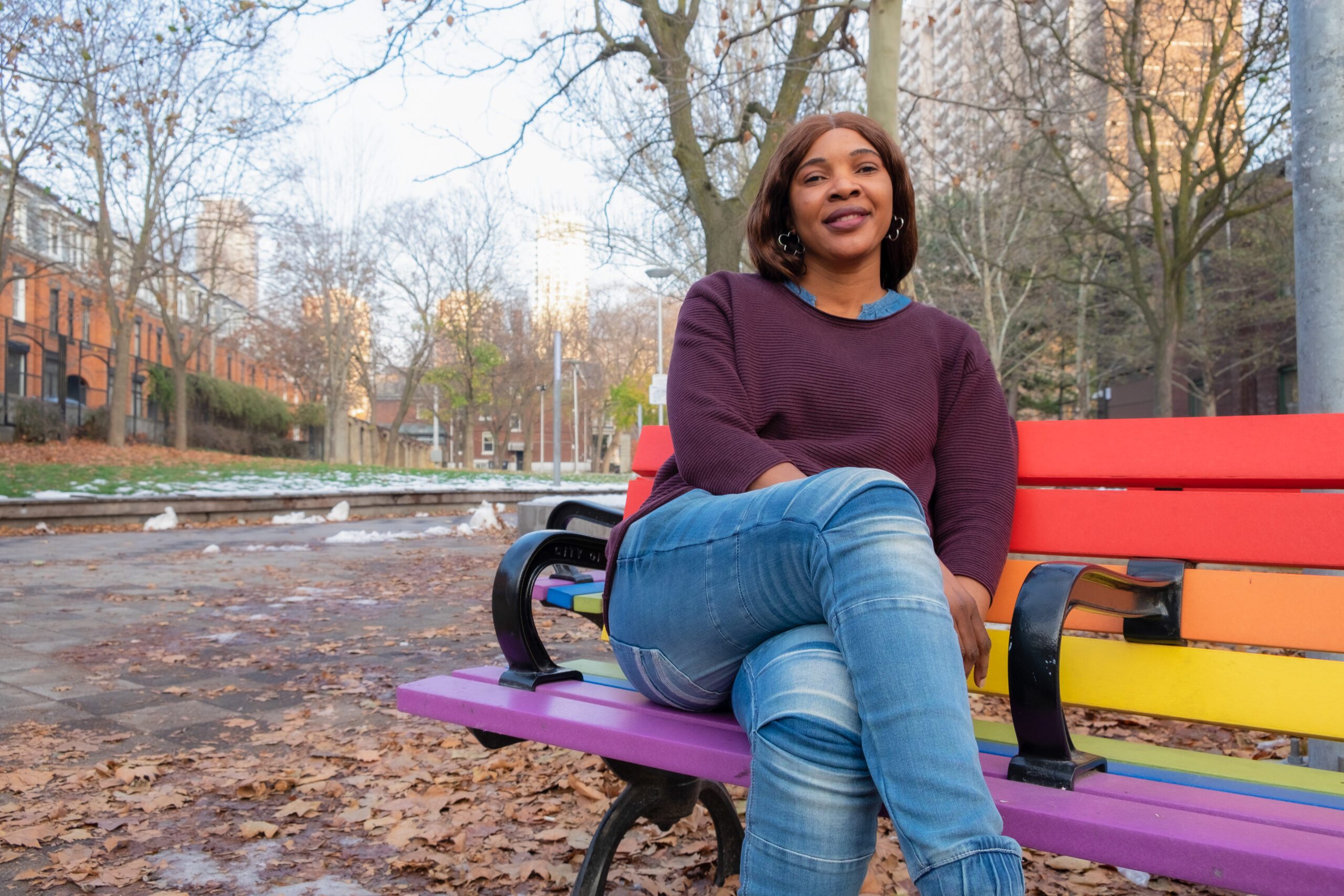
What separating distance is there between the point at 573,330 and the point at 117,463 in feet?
84.4

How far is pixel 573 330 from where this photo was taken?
150 ft

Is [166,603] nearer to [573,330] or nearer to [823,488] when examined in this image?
[823,488]

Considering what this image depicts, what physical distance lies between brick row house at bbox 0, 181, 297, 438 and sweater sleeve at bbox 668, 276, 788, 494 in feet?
75.4

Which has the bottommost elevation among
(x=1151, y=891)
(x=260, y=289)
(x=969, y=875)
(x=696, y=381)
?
(x=1151, y=891)

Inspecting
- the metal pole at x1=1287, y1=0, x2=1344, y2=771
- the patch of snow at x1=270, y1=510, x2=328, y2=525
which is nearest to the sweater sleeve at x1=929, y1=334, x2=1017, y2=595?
the metal pole at x1=1287, y1=0, x2=1344, y2=771

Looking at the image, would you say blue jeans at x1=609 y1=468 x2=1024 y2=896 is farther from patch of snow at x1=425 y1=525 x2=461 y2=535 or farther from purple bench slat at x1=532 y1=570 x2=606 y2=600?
patch of snow at x1=425 y1=525 x2=461 y2=535

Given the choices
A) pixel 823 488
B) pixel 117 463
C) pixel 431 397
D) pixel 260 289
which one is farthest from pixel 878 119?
pixel 431 397

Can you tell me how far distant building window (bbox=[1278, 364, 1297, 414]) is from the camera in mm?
26594

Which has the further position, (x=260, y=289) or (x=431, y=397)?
(x=431, y=397)

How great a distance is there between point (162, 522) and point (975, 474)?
12372 mm

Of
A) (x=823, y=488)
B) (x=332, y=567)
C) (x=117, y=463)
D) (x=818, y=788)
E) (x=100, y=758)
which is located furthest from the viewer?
(x=117, y=463)

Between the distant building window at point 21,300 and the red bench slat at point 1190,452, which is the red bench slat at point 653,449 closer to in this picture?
the red bench slat at point 1190,452

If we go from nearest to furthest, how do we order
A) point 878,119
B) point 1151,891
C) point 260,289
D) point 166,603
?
point 1151,891
point 878,119
point 166,603
point 260,289

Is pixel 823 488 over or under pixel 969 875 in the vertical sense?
over
